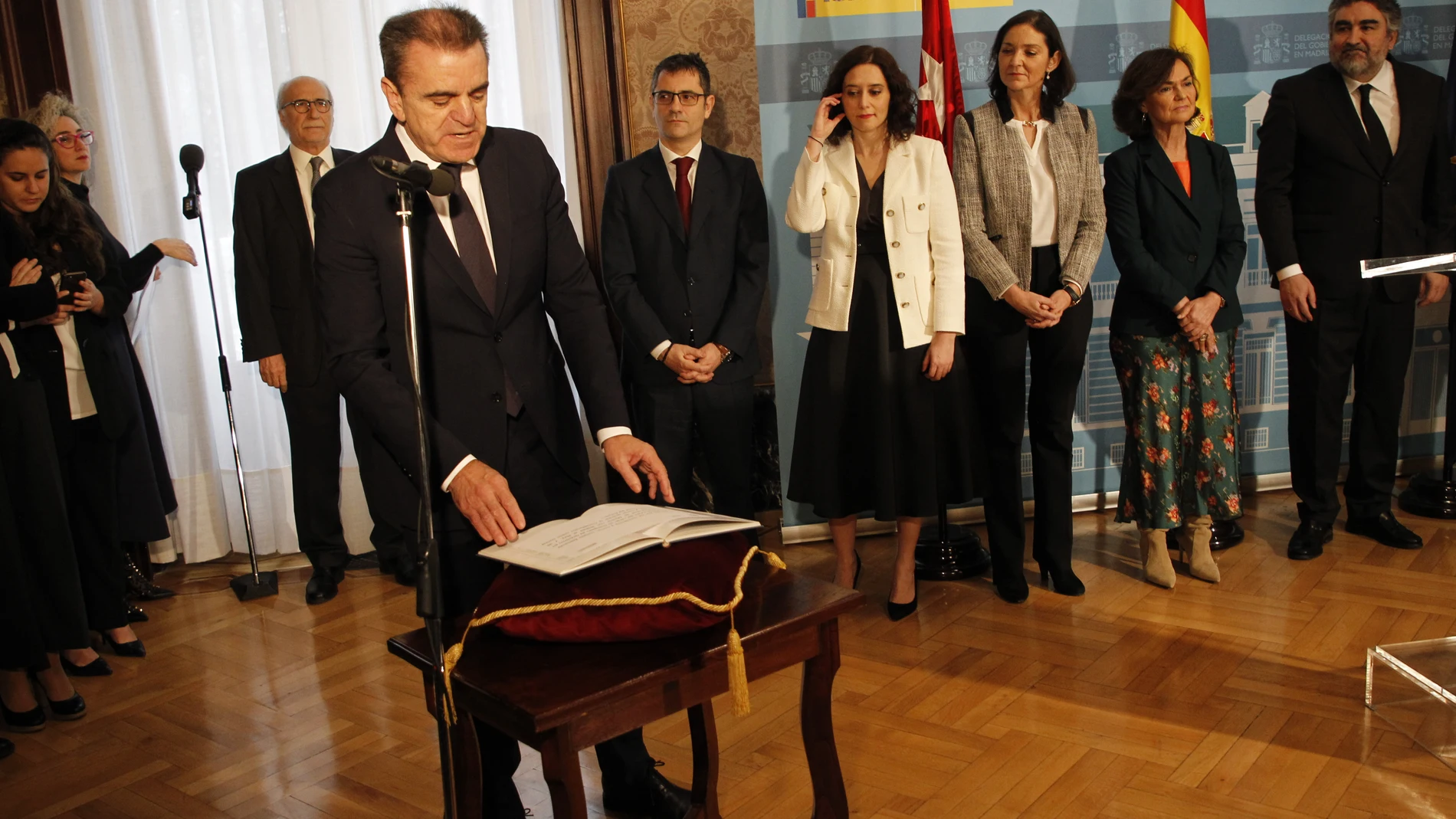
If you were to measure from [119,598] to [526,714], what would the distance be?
2637 millimetres

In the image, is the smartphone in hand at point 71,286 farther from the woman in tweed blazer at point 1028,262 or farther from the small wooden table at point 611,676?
the woman in tweed blazer at point 1028,262

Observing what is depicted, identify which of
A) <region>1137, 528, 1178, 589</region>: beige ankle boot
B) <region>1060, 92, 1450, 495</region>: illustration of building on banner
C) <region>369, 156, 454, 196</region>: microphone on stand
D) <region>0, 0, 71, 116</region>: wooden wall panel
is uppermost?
<region>0, 0, 71, 116</region>: wooden wall panel

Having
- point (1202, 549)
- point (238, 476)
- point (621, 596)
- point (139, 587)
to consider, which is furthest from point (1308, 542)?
point (139, 587)

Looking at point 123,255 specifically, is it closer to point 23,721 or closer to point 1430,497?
point 23,721

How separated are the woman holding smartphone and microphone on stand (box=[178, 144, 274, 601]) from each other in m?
0.46

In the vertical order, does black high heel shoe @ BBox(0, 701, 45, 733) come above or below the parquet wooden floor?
above

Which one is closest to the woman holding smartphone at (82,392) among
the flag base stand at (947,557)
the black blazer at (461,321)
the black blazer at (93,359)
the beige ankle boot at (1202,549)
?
the black blazer at (93,359)

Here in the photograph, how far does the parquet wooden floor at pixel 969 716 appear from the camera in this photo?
2561 millimetres

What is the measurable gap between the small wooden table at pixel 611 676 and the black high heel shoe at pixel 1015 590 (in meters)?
1.79

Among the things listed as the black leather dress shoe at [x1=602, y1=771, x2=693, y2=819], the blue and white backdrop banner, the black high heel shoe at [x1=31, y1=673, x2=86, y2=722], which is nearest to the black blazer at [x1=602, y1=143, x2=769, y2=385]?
the blue and white backdrop banner

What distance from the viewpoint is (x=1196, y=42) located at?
414cm

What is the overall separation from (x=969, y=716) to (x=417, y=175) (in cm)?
199

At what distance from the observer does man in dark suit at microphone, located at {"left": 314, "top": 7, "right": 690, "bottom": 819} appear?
1996 millimetres

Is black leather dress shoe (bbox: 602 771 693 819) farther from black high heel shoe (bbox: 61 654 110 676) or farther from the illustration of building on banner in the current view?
the illustration of building on banner
